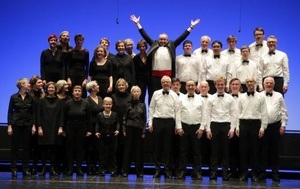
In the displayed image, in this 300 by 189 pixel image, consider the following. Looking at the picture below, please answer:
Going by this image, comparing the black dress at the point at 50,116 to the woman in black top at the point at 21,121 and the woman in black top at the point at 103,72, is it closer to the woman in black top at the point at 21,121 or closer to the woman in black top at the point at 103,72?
the woman in black top at the point at 21,121

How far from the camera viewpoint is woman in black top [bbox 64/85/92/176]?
7.18 metres

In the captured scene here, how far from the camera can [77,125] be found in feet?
23.6

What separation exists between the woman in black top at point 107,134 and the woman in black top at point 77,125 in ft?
0.62

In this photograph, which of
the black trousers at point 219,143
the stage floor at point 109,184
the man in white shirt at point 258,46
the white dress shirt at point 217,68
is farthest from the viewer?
the man in white shirt at point 258,46

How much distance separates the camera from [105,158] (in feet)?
23.6

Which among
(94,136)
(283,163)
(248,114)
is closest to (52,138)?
(94,136)

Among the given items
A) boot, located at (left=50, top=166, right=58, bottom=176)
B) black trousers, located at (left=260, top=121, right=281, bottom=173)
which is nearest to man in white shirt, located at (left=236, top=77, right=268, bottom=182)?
black trousers, located at (left=260, top=121, right=281, bottom=173)

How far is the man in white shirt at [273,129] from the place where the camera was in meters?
7.09

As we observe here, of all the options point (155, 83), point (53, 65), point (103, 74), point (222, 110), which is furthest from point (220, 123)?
point (53, 65)

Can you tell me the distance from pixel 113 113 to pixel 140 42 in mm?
1401

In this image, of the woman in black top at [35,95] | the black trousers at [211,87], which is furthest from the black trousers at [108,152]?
the black trousers at [211,87]

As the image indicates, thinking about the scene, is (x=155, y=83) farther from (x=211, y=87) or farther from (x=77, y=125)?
(x=77, y=125)

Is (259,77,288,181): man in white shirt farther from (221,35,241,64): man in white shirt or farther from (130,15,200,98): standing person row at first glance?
(130,15,200,98): standing person row

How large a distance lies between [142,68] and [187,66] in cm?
72
